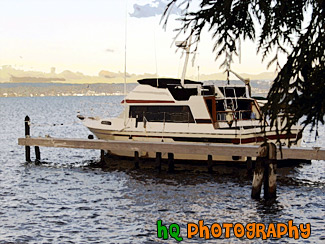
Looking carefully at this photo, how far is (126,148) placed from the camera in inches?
907

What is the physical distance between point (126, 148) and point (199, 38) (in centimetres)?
1673

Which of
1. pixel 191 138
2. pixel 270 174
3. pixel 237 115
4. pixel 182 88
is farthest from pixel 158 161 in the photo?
pixel 270 174

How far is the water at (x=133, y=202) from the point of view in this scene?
1473 centimetres

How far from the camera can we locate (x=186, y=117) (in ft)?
79.3

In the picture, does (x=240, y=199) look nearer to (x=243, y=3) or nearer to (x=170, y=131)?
(x=170, y=131)

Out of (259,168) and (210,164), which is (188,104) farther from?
(259,168)

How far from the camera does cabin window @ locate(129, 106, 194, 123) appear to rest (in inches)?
955

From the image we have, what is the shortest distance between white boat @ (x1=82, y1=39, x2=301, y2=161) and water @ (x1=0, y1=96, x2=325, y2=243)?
4.87 ft

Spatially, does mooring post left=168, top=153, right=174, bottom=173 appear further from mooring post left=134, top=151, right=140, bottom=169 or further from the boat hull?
mooring post left=134, top=151, right=140, bottom=169

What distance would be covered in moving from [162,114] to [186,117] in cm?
134

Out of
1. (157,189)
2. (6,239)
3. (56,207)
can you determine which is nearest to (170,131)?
(157,189)

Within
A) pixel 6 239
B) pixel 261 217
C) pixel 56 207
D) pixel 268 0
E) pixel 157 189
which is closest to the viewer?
pixel 268 0

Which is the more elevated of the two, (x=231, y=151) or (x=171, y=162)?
(x=231, y=151)

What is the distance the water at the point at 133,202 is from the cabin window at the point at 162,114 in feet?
7.55
